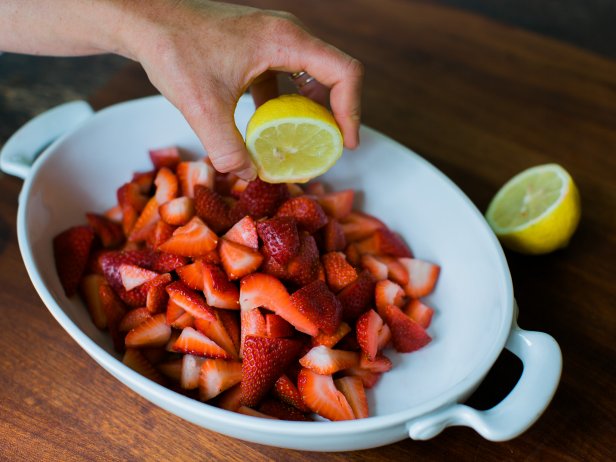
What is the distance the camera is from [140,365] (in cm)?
96

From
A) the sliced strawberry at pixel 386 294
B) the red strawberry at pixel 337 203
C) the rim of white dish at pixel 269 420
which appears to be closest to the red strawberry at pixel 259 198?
the red strawberry at pixel 337 203

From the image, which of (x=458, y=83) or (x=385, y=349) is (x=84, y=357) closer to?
(x=385, y=349)

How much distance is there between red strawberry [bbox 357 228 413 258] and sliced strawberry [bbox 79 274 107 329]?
47 cm

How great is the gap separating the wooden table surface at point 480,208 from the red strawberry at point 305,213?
38 centimetres

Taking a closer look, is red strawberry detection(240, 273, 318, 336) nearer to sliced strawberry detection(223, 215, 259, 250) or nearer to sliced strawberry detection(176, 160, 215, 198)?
sliced strawberry detection(223, 215, 259, 250)

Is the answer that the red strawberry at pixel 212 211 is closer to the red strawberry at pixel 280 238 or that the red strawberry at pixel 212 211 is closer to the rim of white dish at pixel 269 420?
the red strawberry at pixel 280 238

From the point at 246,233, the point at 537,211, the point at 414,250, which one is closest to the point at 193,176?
→ the point at 246,233

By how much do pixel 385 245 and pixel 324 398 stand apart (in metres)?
0.35

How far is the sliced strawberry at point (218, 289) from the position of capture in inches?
38.2

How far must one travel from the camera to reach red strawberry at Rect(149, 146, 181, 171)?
4.06 ft

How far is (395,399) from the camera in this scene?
99cm

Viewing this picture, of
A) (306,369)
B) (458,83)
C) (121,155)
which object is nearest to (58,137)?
(121,155)

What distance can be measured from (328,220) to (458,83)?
65 cm

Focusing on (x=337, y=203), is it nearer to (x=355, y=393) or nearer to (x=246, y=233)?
(x=246, y=233)
